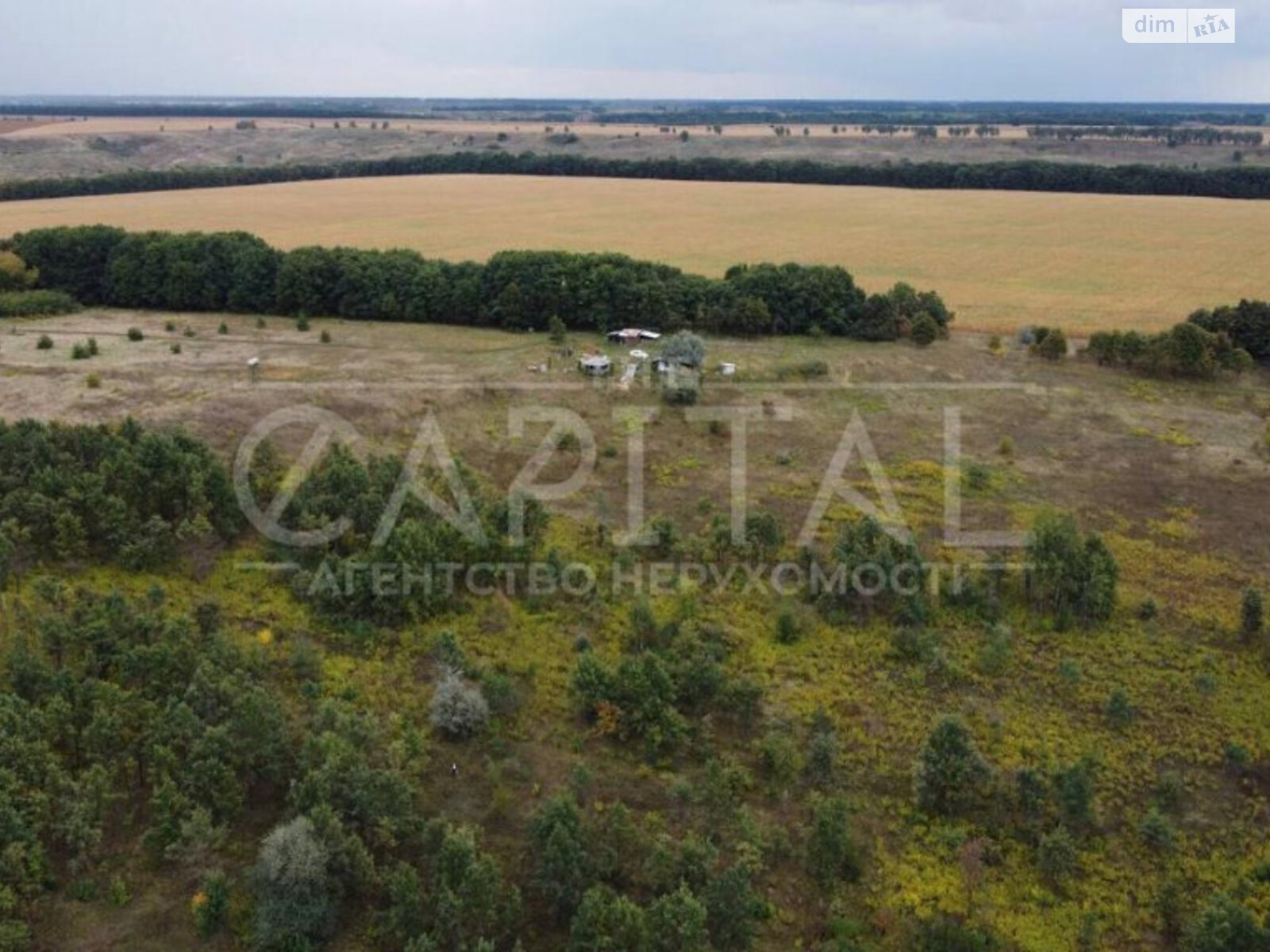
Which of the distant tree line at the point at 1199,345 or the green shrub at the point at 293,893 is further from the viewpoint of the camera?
the distant tree line at the point at 1199,345

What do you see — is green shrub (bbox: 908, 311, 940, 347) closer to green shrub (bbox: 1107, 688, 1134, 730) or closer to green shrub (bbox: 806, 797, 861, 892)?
green shrub (bbox: 1107, 688, 1134, 730)

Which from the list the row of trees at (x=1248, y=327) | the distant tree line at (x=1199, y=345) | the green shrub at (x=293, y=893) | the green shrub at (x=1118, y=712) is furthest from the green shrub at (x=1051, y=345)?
the green shrub at (x=293, y=893)

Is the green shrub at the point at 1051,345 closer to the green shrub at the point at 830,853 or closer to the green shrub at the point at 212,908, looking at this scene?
the green shrub at the point at 830,853

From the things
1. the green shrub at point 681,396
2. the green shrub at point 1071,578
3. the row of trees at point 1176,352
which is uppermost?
the row of trees at point 1176,352

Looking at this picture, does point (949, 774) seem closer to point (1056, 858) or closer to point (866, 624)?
point (1056, 858)

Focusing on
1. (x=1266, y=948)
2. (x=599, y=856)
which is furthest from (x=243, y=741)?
(x=1266, y=948)

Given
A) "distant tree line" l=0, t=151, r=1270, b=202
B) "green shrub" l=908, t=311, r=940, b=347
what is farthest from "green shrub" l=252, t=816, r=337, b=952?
"distant tree line" l=0, t=151, r=1270, b=202

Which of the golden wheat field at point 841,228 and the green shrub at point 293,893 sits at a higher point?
the golden wheat field at point 841,228
